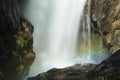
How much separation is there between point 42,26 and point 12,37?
1187 inches

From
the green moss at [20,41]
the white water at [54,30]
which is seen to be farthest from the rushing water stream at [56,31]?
the green moss at [20,41]

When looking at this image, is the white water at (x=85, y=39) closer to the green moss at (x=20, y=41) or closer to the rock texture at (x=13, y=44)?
the rock texture at (x=13, y=44)

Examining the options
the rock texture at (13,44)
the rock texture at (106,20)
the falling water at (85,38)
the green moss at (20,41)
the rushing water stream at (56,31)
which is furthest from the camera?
the rushing water stream at (56,31)

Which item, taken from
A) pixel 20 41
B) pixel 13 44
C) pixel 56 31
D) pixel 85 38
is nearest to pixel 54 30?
pixel 56 31

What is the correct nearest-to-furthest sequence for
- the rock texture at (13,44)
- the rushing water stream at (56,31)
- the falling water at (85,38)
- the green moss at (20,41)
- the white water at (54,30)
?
the rock texture at (13,44)
the green moss at (20,41)
the falling water at (85,38)
the rushing water stream at (56,31)
the white water at (54,30)

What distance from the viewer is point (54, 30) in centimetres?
6456

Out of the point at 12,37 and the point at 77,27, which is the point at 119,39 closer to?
the point at 77,27

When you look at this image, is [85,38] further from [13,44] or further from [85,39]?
[13,44]

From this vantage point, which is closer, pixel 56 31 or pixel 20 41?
pixel 20 41

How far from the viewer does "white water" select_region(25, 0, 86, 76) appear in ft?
203

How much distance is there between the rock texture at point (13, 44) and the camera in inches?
1287

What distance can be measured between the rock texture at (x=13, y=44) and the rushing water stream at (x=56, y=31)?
69.3 ft

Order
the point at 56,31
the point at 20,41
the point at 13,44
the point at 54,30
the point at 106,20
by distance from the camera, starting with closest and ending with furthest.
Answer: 1. the point at 13,44
2. the point at 20,41
3. the point at 106,20
4. the point at 54,30
5. the point at 56,31

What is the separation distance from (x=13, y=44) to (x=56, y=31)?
29962 millimetres
